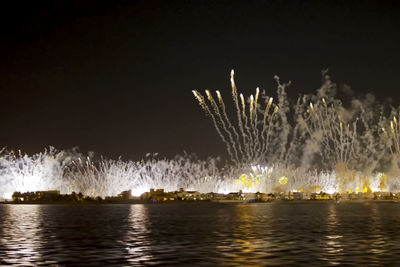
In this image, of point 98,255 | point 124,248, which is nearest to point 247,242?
point 124,248

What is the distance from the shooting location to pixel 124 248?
34000mm

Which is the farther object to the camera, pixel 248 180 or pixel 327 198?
pixel 327 198

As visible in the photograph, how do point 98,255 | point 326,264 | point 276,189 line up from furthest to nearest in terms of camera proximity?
point 276,189 < point 98,255 < point 326,264

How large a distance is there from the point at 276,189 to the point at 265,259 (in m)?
157

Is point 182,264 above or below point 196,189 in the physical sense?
below

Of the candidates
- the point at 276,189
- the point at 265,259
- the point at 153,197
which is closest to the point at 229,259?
the point at 265,259

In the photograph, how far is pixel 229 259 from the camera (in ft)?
93.9

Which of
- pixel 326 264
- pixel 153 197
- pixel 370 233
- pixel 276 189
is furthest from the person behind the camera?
pixel 276 189

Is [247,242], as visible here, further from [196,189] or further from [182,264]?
[196,189]

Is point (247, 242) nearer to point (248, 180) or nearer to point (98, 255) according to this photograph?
point (98, 255)

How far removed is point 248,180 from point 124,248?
139591mm

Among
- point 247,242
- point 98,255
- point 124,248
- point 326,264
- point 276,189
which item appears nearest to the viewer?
point 326,264

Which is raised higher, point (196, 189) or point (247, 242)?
point (196, 189)

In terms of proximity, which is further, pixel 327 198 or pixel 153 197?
pixel 327 198
